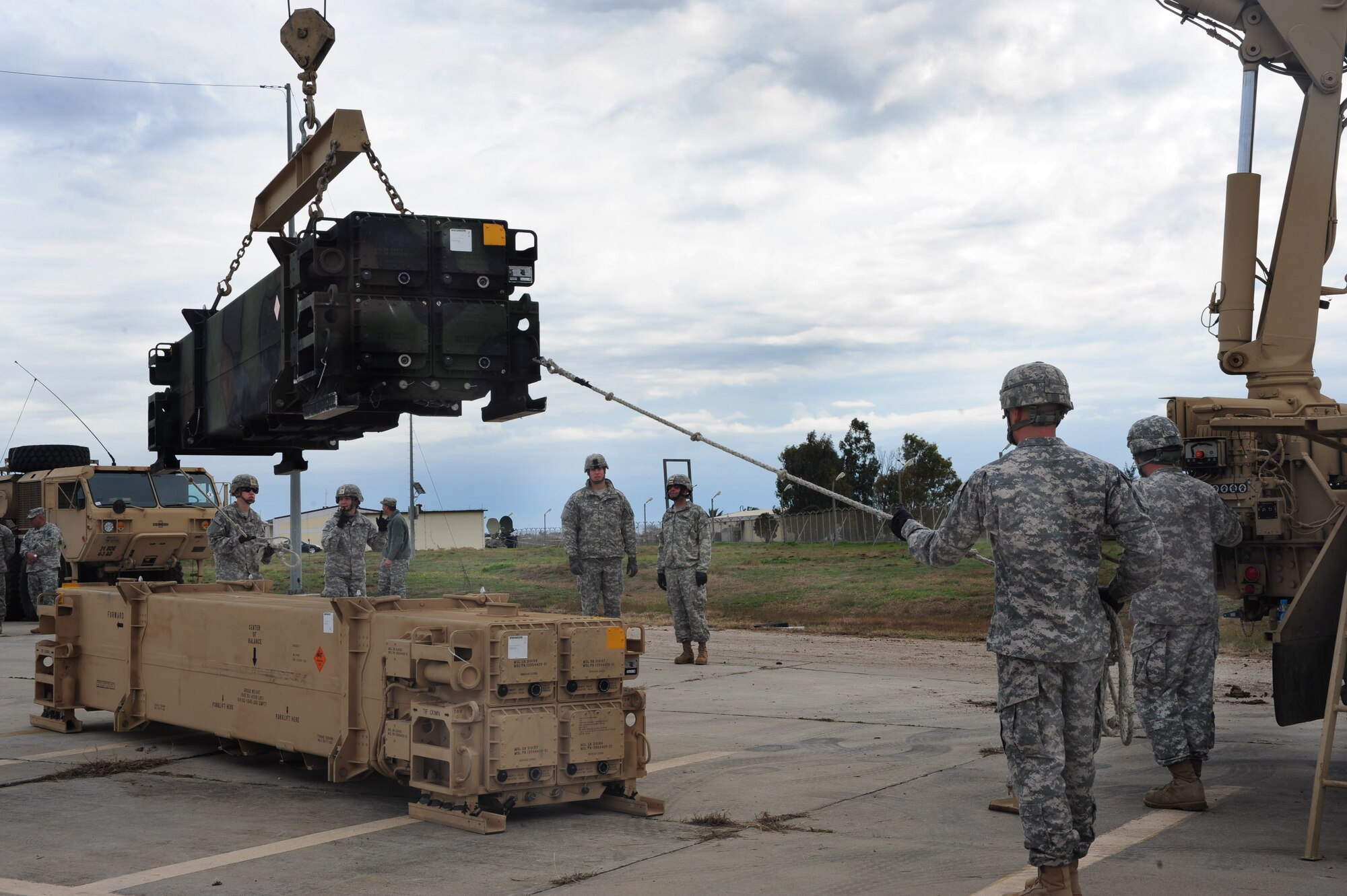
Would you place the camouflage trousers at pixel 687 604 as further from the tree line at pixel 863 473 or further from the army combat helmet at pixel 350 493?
the tree line at pixel 863 473

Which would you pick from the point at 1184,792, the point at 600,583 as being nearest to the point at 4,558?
the point at 600,583

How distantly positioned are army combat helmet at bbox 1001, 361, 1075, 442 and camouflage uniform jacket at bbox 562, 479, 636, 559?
306 inches

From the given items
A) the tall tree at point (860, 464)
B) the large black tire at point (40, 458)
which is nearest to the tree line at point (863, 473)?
the tall tree at point (860, 464)

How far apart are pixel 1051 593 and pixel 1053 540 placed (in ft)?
0.69

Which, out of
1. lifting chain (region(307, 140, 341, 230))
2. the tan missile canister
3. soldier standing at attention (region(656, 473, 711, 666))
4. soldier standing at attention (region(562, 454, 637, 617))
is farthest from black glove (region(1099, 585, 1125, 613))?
soldier standing at attention (region(656, 473, 711, 666))

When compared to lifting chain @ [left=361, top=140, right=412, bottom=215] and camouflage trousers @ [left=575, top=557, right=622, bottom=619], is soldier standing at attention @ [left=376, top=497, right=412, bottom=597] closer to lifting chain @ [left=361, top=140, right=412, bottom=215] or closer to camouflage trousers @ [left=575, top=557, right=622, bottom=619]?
camouflage trousers @ [left=575, top=557, right=622, bottom=619]

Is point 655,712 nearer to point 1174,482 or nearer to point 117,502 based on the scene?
point 1174,482

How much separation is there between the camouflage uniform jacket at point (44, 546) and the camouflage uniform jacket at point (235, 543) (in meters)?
6.98

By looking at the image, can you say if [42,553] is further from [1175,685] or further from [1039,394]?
[1039,394]

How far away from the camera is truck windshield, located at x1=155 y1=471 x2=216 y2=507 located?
70.2 feet

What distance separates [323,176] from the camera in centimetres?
755

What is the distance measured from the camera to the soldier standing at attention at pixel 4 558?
2006 centimetres

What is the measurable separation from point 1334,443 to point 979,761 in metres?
2.91

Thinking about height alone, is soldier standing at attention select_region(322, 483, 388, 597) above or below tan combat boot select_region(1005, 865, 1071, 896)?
above
